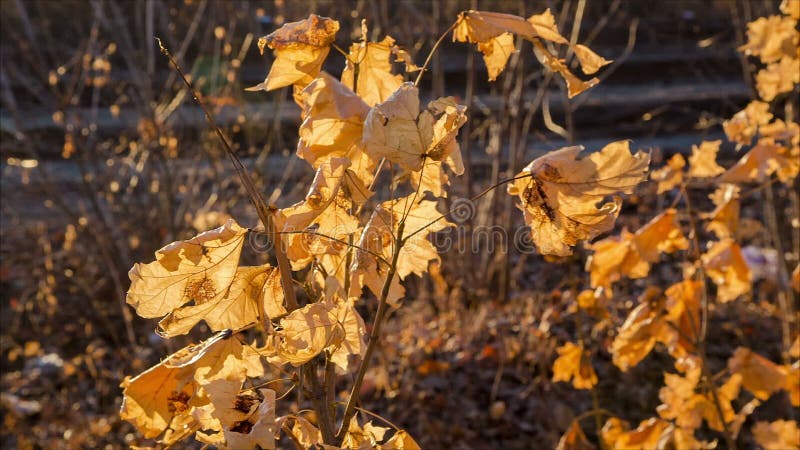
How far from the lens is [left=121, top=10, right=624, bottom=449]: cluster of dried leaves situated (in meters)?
0.71

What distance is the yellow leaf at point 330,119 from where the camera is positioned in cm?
71

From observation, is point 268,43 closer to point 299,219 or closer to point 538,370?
point 299,219

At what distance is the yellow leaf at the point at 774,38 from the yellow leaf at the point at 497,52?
1.10 m

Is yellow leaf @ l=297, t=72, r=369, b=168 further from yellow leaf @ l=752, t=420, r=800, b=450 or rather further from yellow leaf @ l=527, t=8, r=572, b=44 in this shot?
yellow leaf @ l=752, t=420, r=800, b=450

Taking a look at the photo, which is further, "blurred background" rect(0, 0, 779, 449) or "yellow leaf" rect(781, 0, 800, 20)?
"blurred background" rect(0, 0, 779, 449)

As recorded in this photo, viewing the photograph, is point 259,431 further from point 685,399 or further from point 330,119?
point 685,399

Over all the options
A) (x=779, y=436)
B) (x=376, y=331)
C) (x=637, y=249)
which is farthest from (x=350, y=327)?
(x=779, y=436)

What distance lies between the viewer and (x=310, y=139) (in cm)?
74

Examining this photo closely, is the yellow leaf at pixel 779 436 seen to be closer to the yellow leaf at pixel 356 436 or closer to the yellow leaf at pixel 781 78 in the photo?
the yellow leaf at pixel 781 78

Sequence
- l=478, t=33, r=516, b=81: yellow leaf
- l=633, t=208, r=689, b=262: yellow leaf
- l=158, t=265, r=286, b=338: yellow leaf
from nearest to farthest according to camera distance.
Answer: l=158, t=265, r=286, b=338: yellow leaf, l=478, t=33, r=516, b=81: yellow leaf, l=633, t=208, r=689, b=262: yellow leaf

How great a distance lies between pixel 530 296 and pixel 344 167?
135 inches

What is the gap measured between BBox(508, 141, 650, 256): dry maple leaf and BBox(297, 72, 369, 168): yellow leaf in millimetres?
161

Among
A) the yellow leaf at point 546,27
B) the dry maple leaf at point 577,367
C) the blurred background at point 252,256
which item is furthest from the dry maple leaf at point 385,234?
the blurred background at point 252,256

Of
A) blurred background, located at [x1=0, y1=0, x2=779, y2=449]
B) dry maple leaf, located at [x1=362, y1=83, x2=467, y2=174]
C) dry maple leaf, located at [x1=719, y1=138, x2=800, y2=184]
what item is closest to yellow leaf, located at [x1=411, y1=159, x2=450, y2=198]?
dry maple leaf, located at [x1=362, y1=83, x2=467, y2=174]
